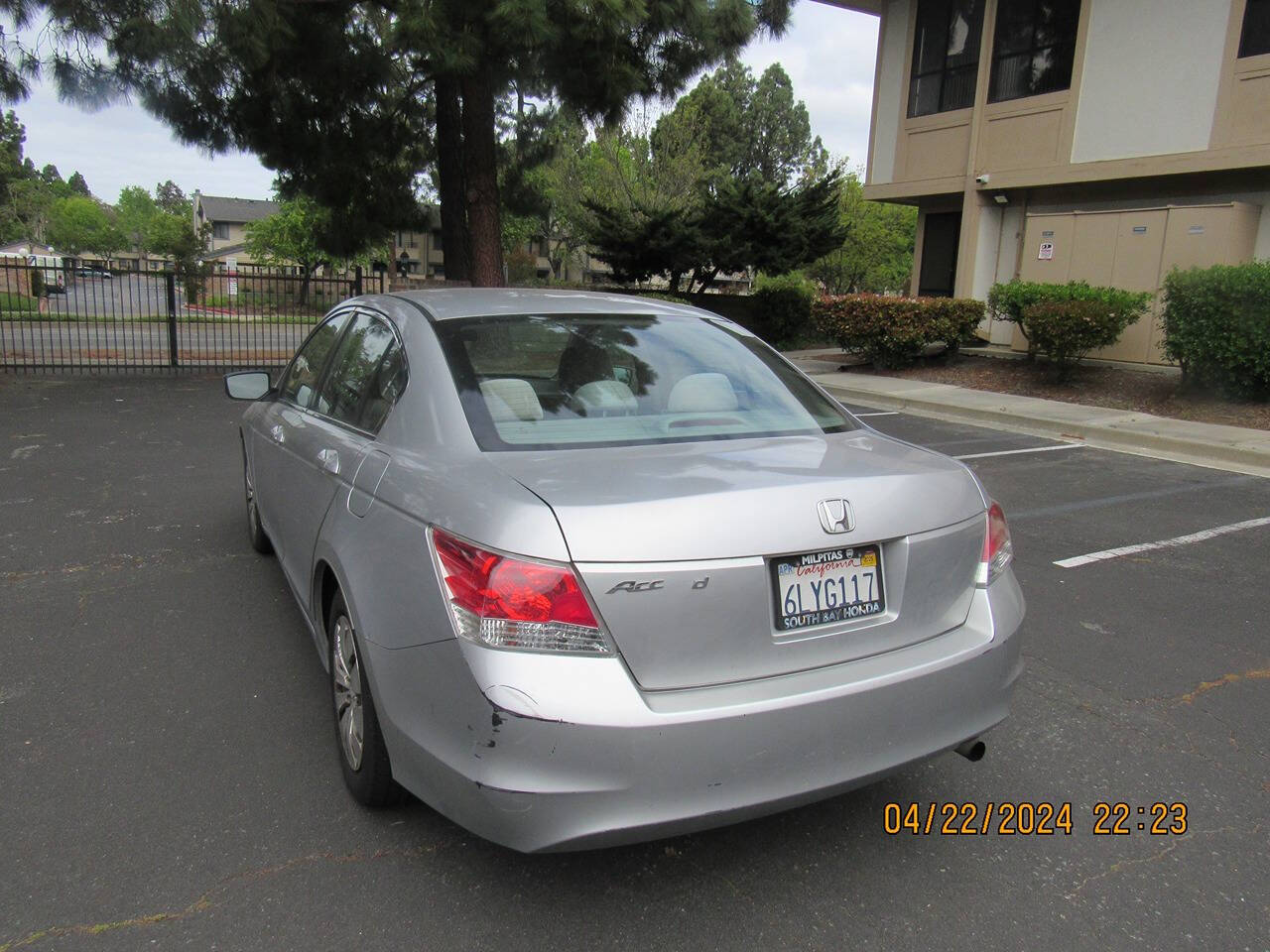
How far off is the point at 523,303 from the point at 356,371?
69cm

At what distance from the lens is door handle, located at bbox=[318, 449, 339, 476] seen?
127 inches

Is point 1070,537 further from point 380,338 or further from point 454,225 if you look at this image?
point 454,225

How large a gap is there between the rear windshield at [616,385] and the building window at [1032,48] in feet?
48.8

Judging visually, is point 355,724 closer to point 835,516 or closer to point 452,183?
point 835,516

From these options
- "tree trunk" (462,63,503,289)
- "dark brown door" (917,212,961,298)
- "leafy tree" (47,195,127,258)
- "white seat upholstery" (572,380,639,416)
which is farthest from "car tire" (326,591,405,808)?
"leafy tree" (47,195,127,258)

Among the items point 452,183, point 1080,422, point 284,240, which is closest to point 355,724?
point 1080,422

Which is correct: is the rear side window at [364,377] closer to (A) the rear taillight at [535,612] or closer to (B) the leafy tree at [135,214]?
(A) the rear taillight at [535,612]

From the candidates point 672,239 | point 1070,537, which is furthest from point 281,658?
point 672,239

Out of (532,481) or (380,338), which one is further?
(380,338)

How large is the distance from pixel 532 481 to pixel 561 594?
1.14 ft

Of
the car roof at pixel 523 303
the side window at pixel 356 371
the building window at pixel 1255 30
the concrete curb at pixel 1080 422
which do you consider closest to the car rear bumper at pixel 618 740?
the side window at pixel 356 371

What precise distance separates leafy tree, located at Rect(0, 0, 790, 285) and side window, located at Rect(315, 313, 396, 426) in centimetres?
813

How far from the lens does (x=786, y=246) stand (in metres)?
20.3

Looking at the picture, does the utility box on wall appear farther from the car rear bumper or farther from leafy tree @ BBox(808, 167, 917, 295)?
leafy tree @ BBox(808, 167, 917, 295)
